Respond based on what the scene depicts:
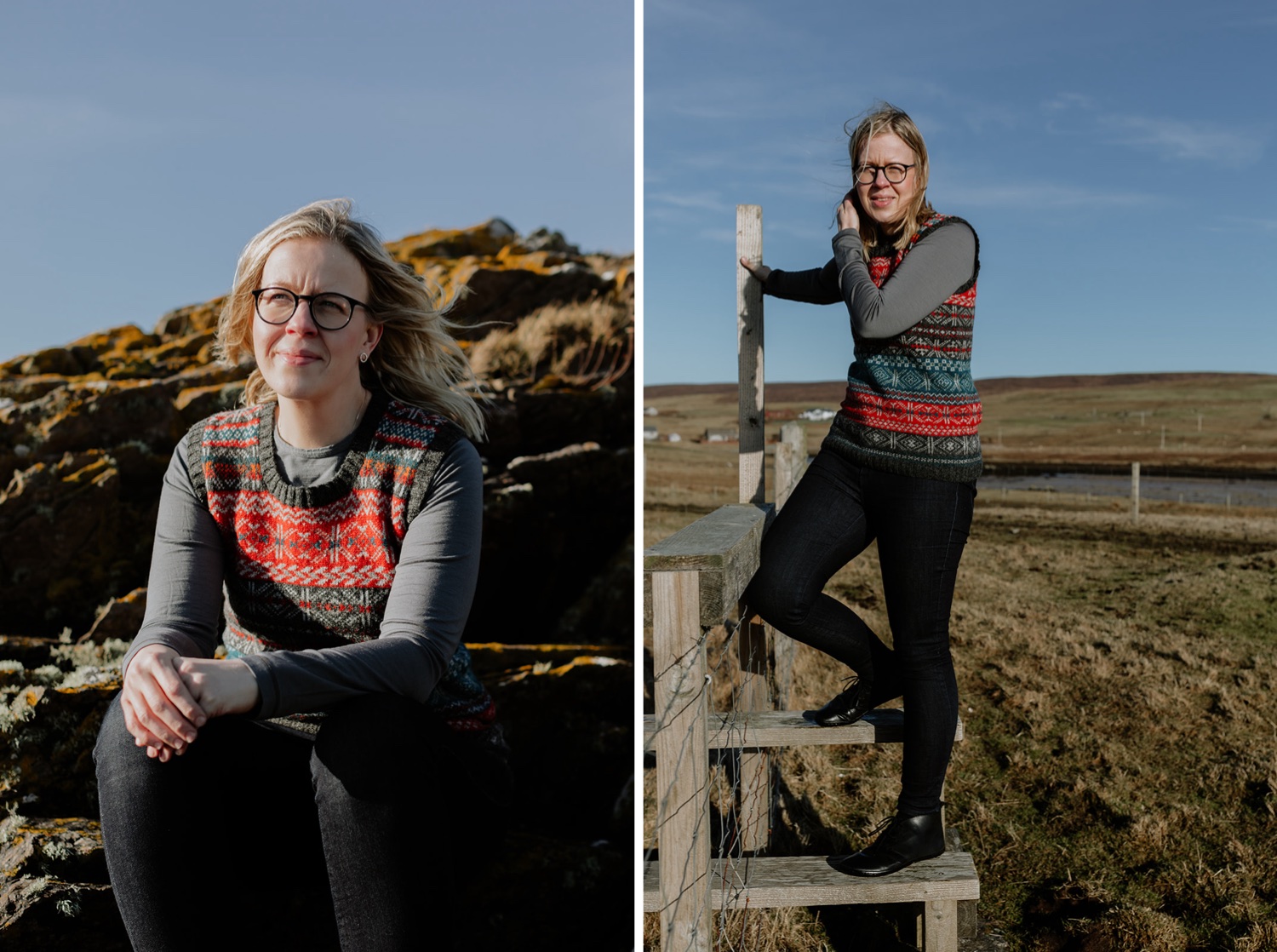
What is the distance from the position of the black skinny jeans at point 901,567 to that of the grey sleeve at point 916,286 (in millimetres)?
385

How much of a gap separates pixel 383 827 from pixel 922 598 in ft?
4.73

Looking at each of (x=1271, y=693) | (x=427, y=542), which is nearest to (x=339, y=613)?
(x=427, y=542)

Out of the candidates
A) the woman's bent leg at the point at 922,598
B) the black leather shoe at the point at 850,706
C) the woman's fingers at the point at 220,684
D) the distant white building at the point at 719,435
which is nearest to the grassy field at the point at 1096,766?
the black leather shoe at the point at 850,706

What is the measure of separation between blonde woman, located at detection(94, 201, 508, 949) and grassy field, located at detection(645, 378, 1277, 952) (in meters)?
1.48

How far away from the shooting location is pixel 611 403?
480 centimetres

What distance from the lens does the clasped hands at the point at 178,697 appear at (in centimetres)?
166

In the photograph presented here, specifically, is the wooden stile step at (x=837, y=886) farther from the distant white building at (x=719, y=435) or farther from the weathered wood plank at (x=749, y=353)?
the distant white building at (x=719, y=435)

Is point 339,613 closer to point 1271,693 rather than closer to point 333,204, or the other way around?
point 333,204

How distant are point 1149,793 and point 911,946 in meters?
1.83

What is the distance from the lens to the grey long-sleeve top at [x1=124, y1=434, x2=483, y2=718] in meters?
1.74

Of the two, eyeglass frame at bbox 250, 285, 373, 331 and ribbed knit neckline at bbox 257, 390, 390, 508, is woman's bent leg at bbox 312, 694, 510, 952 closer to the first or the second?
ribbed knit neckline at bbox 257, 390, 390, 508

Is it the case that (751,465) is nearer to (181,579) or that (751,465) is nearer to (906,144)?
(906,144)

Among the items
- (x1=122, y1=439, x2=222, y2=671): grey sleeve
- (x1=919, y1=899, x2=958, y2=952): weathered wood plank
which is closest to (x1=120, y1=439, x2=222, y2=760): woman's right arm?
(x1=122, y1=439, x2=222, y2=671): grey sleeve

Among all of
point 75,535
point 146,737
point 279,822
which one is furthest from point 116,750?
point 75,535
